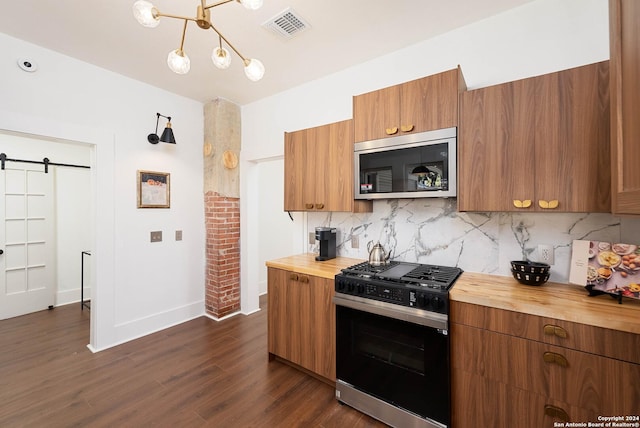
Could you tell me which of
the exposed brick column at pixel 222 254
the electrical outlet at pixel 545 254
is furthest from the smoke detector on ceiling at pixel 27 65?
the electrical outlet at pixel 545 254

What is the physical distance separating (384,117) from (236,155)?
2338 millimetres

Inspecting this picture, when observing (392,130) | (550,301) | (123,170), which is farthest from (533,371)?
(123,170)

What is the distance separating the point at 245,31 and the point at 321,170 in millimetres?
1306

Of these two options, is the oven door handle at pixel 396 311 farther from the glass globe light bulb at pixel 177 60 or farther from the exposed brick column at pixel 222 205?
the exposed brick column at pixel 222 205

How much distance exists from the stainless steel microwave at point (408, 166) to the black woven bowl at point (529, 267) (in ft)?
2.05

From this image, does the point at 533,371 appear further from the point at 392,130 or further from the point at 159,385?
the point at 159,385

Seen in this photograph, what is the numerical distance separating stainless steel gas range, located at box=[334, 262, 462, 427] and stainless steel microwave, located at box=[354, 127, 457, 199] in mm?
628

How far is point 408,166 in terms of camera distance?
2084mm

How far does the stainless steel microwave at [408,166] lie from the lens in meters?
1.91

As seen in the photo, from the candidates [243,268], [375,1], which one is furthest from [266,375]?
[375,1]

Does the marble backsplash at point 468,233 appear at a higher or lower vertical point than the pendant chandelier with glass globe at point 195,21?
lower

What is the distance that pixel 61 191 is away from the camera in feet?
13.4

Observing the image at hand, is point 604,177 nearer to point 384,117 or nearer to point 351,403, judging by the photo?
point 384,117

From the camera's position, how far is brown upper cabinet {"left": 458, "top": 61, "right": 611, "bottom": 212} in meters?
1.48
